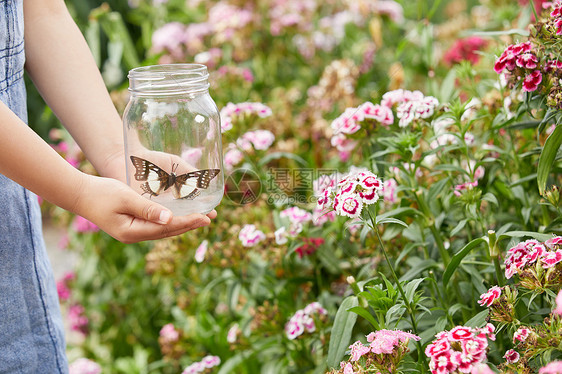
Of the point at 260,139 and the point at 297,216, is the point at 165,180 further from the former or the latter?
the point at 260,139

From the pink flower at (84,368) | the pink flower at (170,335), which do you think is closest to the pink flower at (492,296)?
the pink flower at (170,335)

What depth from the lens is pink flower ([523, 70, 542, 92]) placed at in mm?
1197

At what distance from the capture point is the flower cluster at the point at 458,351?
2.93 feet

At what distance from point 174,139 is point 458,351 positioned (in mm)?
681

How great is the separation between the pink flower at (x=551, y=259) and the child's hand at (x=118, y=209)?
63 centimetres

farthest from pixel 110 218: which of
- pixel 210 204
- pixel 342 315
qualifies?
pixel 342 315

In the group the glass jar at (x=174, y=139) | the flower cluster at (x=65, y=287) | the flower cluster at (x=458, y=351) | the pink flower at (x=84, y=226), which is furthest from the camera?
the flower cluster at (x=65, y=287)

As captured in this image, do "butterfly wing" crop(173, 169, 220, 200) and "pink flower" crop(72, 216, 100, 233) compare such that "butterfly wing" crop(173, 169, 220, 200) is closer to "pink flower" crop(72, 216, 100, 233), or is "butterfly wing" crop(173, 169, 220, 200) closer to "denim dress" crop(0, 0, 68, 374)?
"denim dress" crop(0, 0, 68, 374)

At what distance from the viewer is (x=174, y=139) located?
121 cm

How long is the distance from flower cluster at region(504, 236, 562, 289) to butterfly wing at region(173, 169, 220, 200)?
0.58 m

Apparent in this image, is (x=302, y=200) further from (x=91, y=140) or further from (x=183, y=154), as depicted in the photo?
(x=91, y=140)

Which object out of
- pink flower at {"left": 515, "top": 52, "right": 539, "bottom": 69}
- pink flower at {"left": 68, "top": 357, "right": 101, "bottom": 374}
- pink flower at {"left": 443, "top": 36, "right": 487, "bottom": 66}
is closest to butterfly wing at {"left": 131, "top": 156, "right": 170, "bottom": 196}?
pink flower at {"left": 515, "top": 52, "right": 539, "bottom": 69}

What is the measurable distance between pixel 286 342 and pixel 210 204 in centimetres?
58

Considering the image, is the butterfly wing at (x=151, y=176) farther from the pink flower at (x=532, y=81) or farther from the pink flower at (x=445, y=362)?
the pink flower at (x=532, y=81)
